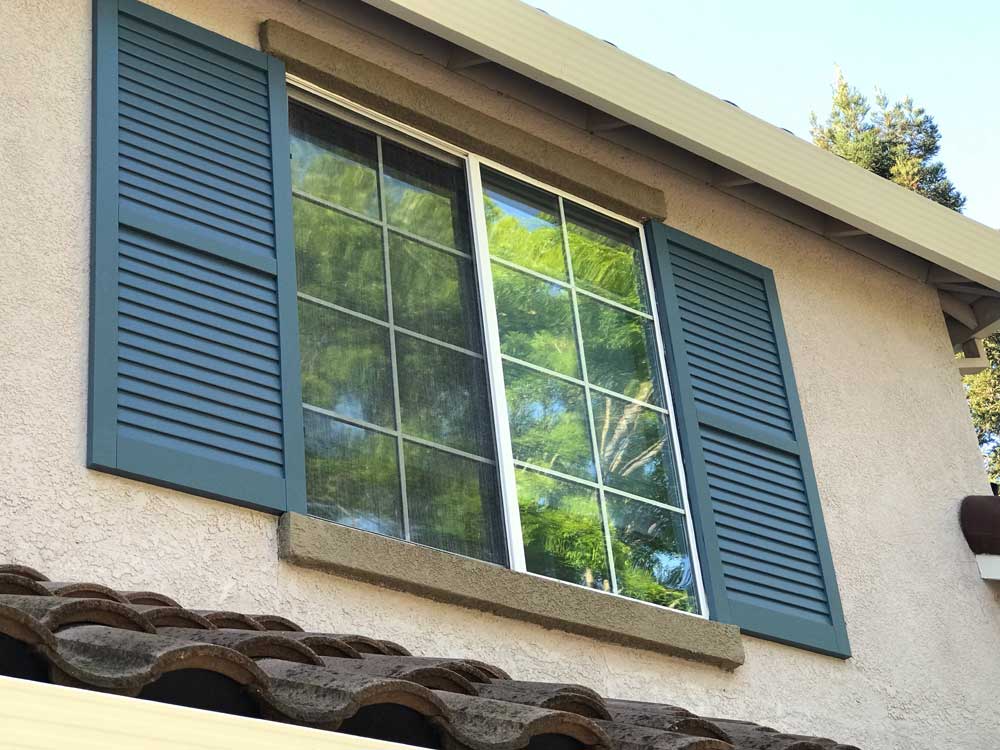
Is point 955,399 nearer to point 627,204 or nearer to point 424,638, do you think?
point 627,204

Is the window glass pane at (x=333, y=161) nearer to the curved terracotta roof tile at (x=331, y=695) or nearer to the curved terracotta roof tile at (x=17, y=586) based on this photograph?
the curved terracotta roof tile at (x=17, y=586)

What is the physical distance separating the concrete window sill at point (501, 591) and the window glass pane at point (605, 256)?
4.91 feet

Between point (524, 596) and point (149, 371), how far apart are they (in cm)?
151

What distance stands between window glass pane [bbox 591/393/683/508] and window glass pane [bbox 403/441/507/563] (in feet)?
2.16

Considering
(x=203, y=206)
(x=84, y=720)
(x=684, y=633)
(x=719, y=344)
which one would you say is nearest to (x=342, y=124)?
(x=203, y=206)

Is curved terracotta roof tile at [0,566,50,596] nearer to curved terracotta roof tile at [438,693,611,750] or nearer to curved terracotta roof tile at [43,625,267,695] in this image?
curved terracotta roof tile at [43,625,267,695]

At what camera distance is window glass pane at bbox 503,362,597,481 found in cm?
585

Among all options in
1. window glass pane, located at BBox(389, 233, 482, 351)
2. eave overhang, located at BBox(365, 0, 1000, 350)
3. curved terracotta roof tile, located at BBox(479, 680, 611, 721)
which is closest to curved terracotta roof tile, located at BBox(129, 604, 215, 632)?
curved terracotta roof tile, located at BBox(479, 680, 611, 721)

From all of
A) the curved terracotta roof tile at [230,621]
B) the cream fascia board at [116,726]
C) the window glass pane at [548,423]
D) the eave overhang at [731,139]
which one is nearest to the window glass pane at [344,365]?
the window glass pane at [548,423]

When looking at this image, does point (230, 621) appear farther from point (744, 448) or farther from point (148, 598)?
point (744, 448)

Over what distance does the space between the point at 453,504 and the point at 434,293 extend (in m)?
0.89

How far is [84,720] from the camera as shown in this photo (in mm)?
2221

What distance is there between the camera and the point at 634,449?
622 cm

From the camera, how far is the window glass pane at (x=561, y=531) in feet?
18.5
